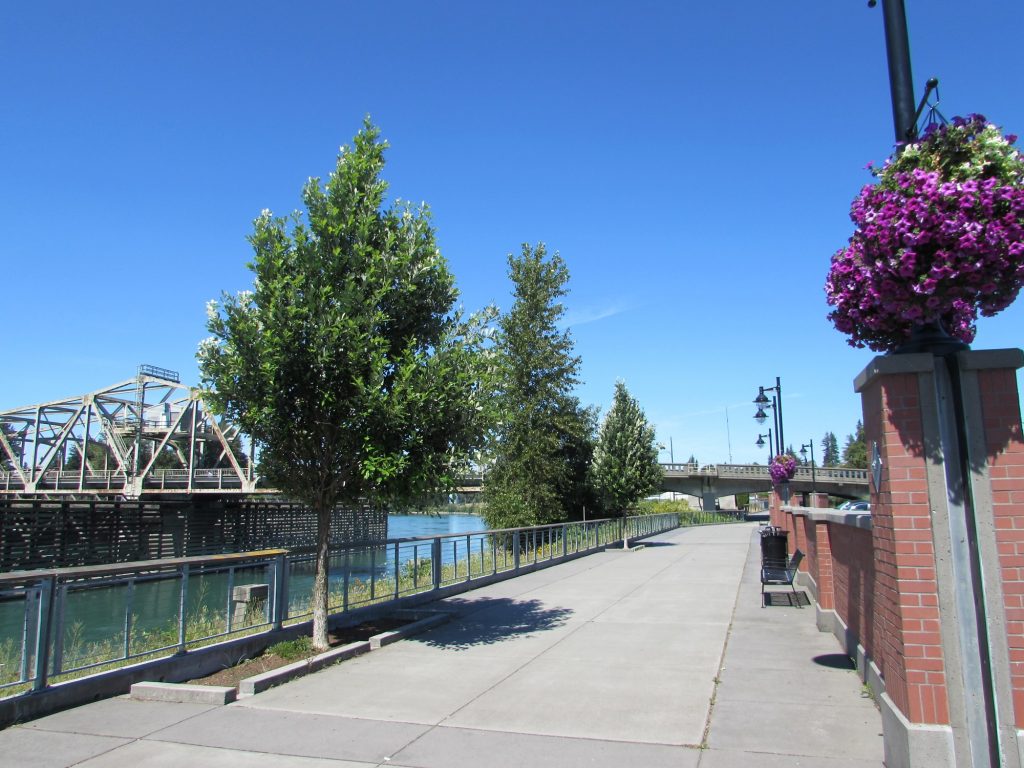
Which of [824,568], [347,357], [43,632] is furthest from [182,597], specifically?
[824,568]

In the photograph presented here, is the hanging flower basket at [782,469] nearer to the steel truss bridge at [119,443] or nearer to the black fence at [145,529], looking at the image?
the black fence at [145,529]

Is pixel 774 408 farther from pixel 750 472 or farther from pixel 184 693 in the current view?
pixel 750 472

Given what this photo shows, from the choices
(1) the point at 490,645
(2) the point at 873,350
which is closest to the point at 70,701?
(1) the point at 490,645

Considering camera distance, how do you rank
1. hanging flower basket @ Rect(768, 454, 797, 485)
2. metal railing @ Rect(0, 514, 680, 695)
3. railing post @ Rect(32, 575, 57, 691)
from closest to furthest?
railing post @ Rect(32, 575, 57, 691)
metal railing @ Rect(0, 514, 680, 695)
hanging flower basket @ Rect(768, 454, 797, 485)

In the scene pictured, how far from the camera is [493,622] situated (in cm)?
1073

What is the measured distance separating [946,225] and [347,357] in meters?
6.16

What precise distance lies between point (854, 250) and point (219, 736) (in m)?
5.68

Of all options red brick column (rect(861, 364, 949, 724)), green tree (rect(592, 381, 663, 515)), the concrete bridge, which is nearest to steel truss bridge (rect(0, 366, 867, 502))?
the concrete bridge

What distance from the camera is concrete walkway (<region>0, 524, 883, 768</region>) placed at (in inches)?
197

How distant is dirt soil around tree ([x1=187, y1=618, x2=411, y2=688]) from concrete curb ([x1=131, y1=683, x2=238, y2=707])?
432 mm

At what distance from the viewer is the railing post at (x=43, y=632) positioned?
6051 millimetres

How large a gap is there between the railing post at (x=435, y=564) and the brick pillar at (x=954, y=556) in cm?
944

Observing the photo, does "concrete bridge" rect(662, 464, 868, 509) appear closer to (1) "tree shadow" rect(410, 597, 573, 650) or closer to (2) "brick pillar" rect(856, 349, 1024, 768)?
(1) "tree shadow" rect(410, 597, 573, 650)

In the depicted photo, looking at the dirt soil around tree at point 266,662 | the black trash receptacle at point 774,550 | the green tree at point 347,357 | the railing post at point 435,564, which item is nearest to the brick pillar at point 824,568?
the black trash receptacle at point 774,550
